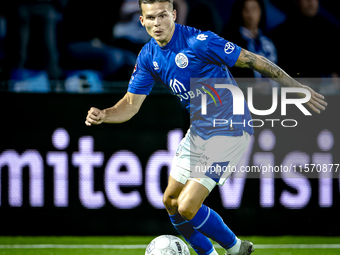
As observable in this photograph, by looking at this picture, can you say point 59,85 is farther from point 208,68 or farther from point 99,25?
point 208,68

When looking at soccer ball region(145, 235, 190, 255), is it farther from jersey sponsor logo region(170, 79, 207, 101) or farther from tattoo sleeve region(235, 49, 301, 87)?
tattoo sleeve region(235, 49, 301, 87)

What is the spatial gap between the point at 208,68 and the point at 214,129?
422mm

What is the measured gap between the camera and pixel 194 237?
11.7ft

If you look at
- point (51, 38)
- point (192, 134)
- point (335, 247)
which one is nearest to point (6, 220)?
point (51, 38)

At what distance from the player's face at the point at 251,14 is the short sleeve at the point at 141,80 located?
155 cm

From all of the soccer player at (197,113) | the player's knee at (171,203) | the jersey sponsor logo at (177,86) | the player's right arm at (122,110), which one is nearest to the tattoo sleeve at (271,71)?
the soccer player at (197,113)

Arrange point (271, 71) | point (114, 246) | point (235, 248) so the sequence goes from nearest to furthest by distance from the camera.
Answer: point (271, 71) < point (235, 248) < point (114, 246)

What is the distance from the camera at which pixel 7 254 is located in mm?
4152

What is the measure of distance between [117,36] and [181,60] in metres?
1.70

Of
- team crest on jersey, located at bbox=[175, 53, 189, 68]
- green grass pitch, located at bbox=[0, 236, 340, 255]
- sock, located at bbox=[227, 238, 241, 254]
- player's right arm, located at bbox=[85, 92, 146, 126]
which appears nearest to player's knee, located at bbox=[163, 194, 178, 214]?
sock, located at bbox=[227, 238, 241, 254]

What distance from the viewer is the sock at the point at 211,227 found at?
346cm

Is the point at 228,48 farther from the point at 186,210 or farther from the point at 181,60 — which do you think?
the point at 186,210

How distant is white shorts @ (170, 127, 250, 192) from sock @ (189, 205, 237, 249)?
182 millimetres

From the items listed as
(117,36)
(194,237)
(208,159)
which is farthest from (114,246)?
(117,36)
